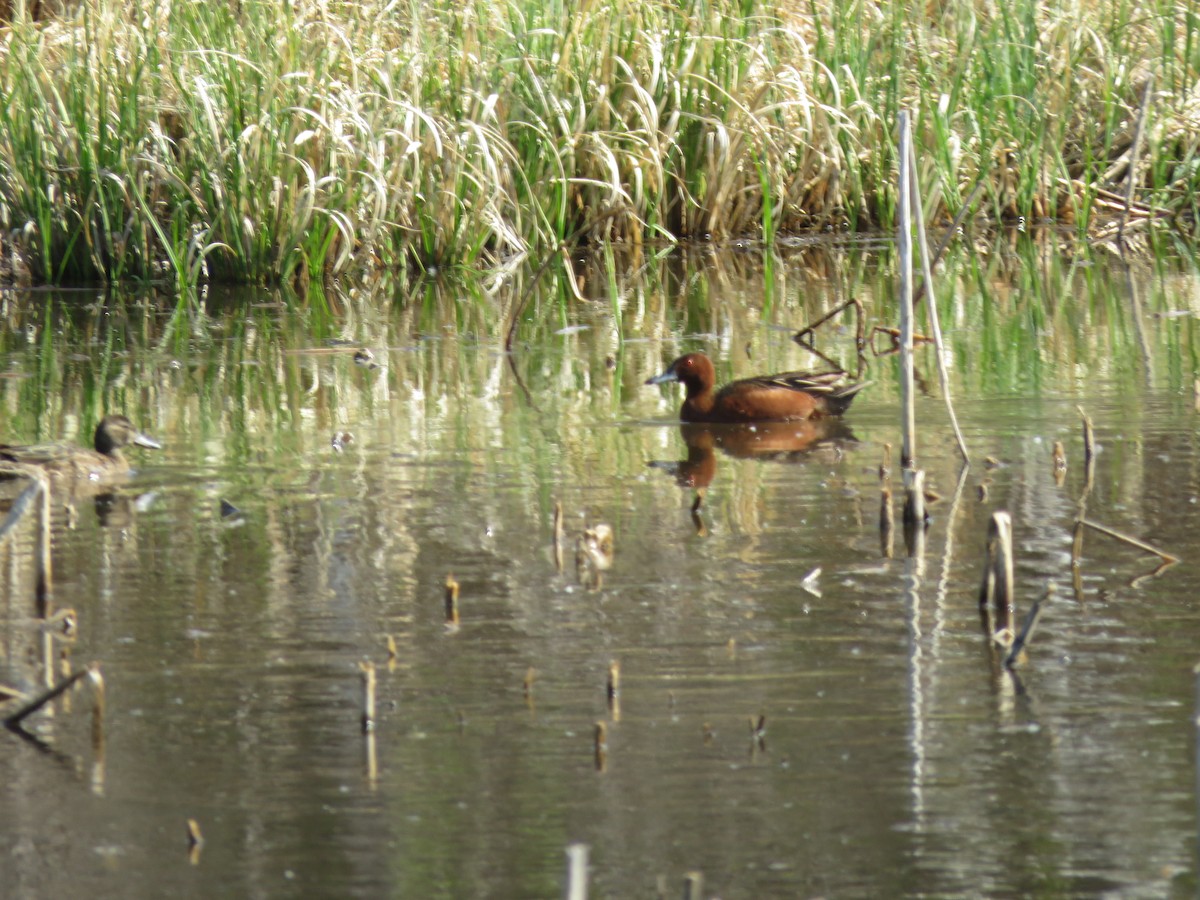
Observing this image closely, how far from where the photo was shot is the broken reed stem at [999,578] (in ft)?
15.8

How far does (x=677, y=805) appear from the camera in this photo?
3.75 meters

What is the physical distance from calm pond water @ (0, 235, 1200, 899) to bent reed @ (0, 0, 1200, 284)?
10.7 ft

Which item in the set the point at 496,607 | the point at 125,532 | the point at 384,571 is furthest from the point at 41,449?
the point at 496,607

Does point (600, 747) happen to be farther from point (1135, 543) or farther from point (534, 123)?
point (534, 123)

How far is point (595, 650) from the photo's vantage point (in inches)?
185

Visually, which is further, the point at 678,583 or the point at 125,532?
the point at 125,532

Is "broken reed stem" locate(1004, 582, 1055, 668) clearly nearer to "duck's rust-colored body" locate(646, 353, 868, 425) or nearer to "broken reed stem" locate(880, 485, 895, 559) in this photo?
"broken reed stem" locate(880, 485, 895, 559)

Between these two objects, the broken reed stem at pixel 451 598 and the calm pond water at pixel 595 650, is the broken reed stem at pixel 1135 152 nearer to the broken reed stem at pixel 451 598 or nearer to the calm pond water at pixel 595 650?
the calm pond water at pixel 595 650

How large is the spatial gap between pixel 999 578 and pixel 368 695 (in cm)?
161

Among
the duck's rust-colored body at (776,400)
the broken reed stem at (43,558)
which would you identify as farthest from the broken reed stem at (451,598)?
the duck's rust-colored body at (776,400)

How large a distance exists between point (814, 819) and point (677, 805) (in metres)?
0.25

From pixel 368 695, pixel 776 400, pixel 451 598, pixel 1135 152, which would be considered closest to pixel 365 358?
pixel 776 400

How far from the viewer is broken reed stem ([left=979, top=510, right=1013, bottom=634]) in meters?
4.82

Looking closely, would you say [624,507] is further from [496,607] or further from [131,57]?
[131,57]
